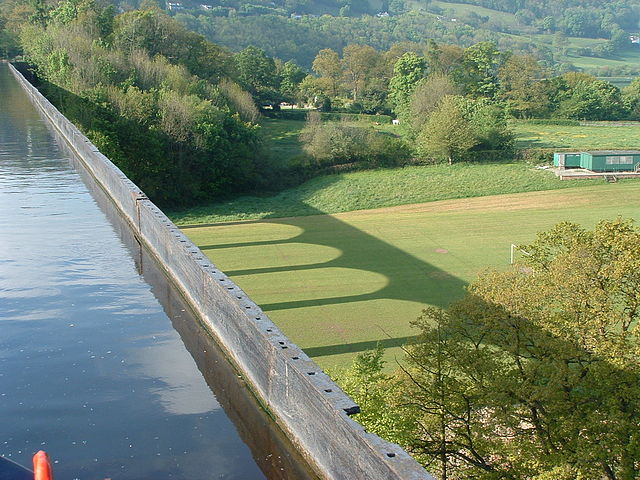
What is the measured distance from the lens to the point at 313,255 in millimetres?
36625

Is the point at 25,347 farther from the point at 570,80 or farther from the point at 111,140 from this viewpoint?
the point at 570,80

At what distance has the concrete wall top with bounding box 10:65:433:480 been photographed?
5.59 metres

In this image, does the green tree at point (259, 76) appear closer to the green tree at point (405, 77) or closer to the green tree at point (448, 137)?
the green tree at point (405, 77)

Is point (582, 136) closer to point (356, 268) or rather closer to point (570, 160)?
point (570, 160)

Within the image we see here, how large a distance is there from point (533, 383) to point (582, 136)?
234ft

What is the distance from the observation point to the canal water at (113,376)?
22.5ft

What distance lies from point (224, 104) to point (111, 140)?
59.2ft

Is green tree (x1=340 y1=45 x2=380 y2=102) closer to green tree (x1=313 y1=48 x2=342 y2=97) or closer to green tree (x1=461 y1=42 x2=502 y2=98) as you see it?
green tree (x1=313 y1=48 x2=342 y2=97)

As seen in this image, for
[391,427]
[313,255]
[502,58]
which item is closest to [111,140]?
[313,255]

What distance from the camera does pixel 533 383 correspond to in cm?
1533

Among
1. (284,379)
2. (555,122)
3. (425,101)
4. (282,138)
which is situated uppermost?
(425,101)

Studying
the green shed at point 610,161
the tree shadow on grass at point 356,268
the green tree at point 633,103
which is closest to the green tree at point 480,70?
the green tree at point 633,103

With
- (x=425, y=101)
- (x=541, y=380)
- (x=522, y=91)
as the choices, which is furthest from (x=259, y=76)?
(x=541, y=380)

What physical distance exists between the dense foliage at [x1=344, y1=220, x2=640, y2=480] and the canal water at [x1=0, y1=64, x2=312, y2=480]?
18.4ft
